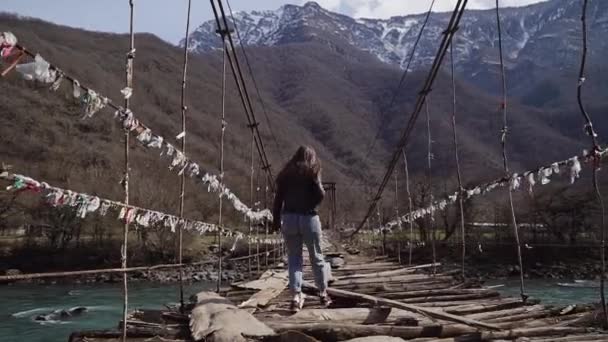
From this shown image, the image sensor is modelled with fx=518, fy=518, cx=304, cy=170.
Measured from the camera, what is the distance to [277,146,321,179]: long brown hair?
491 cm

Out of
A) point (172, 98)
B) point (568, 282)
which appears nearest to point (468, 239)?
point (568, 282)

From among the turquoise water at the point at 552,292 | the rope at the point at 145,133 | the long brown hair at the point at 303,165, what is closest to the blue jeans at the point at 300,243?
the long brown hair at the point at 303,165

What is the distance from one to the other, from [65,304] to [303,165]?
81.3ft

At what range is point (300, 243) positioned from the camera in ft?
16.5

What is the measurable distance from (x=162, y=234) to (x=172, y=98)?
71328 mm

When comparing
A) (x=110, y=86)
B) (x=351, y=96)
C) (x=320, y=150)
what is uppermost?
(x=351, y=96)

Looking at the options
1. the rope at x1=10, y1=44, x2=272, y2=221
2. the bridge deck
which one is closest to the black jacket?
the bridge deck

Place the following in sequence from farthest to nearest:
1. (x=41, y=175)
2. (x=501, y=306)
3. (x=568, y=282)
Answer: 1. (x=41, y=175)
2. (x=568, y=282)
3. (x=501, y=306)

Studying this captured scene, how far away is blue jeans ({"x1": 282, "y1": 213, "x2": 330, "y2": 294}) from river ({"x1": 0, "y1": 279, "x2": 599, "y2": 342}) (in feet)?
51.8

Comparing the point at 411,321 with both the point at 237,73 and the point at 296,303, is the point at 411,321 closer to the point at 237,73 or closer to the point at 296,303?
the point at 296,303

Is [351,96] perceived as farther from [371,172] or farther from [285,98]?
[371,172]

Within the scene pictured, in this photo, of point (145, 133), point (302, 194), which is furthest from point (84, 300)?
point (302, 194)

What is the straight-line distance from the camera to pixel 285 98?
488ft

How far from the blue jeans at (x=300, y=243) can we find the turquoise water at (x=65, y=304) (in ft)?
38.5
